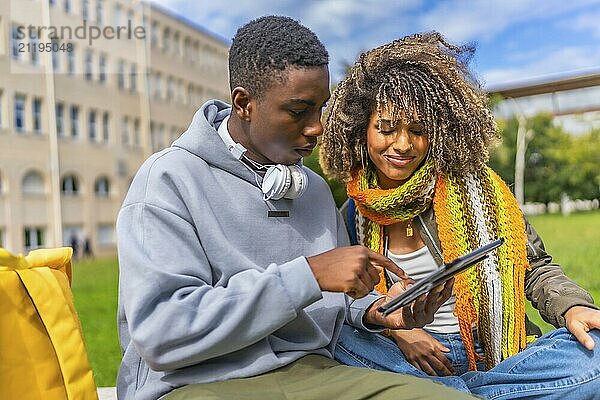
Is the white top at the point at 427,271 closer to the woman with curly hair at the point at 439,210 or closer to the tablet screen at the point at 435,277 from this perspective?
the woman with curly hair at the point at 439,210

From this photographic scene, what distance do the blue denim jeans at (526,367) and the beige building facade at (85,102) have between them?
565 inches

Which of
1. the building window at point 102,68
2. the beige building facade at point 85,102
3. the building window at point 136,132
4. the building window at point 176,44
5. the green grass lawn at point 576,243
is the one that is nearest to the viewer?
the green grass lawn at point 576,243

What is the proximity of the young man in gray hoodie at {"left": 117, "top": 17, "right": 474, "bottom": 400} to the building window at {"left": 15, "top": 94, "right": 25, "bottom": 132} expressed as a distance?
16271 mm

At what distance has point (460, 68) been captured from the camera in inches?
77.8

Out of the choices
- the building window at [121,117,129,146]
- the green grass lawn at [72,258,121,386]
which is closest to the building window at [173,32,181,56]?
the building window at [121,117,129,146]

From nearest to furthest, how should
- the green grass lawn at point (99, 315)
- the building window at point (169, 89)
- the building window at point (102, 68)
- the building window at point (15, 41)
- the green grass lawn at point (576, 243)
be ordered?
the green grass lawn at point (99, 315) < the green grass lawn at point (576, 243) < the building window at point (15, 41) < the building window at point (102, 68) < the building window at point (169, 89)

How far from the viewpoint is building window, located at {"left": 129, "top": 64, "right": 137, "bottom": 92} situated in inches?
788

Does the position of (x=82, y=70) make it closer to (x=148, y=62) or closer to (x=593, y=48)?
(x=148, y=62)

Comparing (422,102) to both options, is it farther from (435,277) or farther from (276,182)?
(435,277)

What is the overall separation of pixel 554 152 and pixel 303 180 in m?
14.0

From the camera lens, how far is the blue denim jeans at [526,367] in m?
1.58

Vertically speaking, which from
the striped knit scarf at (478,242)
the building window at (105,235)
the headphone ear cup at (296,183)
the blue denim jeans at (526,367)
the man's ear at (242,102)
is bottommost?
the building window at (105,235)

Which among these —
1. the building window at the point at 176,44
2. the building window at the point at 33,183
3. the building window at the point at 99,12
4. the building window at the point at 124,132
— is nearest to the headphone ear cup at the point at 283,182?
the building window at the point at 33,183

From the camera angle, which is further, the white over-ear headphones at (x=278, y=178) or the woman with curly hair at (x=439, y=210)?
the woman with curly hair at (x=439, y=210)
